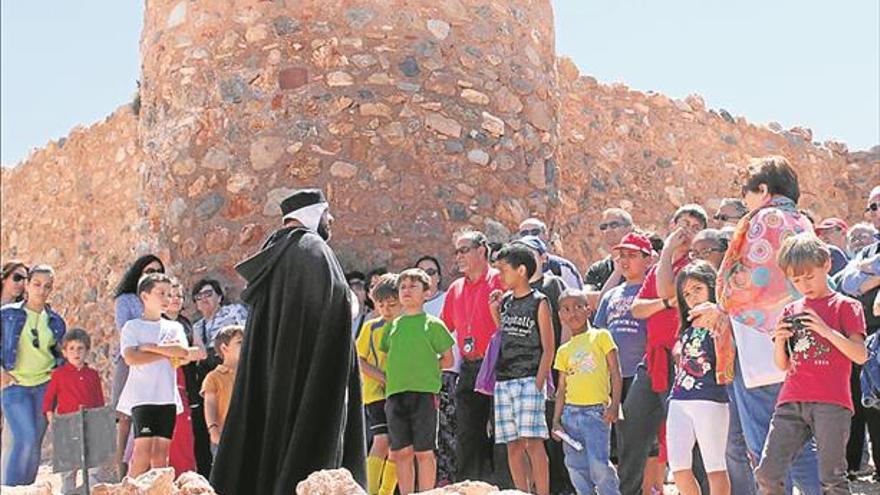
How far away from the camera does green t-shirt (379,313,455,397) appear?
600 cm

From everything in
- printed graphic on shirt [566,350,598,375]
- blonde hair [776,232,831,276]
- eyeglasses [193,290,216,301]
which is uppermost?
eyeglasses [193,290,216,301]

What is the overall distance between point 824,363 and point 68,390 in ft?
16.3

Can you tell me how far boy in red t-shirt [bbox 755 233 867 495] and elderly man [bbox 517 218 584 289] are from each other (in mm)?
2480

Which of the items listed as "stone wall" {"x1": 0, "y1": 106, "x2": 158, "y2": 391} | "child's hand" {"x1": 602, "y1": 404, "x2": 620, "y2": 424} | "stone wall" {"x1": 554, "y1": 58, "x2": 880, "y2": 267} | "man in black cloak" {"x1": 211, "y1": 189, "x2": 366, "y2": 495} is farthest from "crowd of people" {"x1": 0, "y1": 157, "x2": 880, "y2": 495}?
"stone wall" {"x1": 0, "y1": 106, "x2": 158, "y2": 391}

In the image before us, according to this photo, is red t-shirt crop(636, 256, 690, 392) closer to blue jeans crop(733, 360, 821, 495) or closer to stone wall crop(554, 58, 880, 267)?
blue jeans crop(733, 360, 821, 495)

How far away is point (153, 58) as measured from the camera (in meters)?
8.20

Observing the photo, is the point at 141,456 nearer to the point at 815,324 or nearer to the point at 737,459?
the point at 737,459

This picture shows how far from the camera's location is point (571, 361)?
220 inches

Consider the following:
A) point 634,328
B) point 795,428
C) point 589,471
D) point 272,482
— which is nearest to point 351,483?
point 272,482

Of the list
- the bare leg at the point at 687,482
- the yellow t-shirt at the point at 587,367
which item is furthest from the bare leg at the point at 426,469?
the bare leg at the point at 687,482

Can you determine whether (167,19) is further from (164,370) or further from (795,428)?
(795,428)

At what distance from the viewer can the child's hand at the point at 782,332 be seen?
4.27m

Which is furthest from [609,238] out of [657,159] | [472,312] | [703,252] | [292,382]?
[657,159]

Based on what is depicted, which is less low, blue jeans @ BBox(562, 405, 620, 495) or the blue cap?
the blue cap
